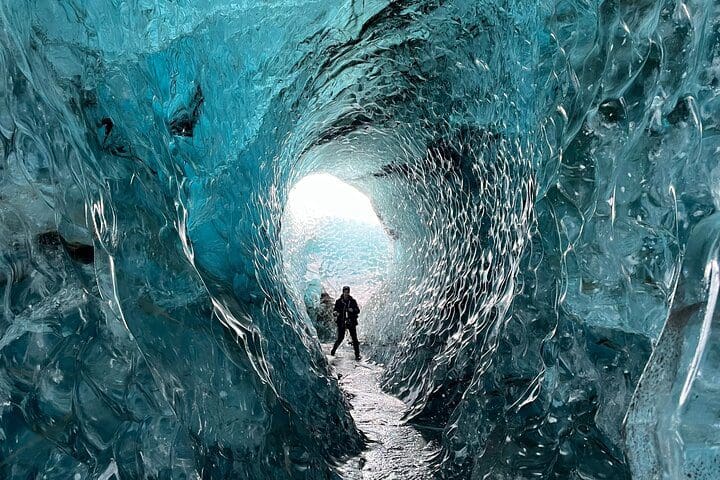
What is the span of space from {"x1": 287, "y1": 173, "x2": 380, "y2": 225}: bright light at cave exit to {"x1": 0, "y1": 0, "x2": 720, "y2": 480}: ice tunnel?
27.0 ft

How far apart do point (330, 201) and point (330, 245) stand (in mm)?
1184

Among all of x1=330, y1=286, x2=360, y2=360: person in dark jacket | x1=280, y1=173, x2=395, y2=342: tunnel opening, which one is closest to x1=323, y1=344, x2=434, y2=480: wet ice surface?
x1=330, y1=286, x2=360, y2=360: person in dark jacket

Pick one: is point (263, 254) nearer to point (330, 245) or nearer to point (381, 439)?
point (381, 439)

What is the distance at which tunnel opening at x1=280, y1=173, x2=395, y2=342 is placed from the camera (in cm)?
1176

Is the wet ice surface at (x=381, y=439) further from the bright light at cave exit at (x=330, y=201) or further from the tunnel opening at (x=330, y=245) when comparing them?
the bright light at cave exit at (x=330, y=201)

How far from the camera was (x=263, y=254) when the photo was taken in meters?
4.16

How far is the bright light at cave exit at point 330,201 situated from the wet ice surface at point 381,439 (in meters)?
6.08

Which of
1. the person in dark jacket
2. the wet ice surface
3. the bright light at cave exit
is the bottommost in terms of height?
the wet ice surface

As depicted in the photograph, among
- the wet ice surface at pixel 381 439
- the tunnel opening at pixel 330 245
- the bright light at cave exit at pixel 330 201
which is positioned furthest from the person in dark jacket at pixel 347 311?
the bright light at cave exit at pixel 330 201

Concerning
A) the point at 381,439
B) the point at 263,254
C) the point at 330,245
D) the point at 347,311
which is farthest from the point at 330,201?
the point at 381,439

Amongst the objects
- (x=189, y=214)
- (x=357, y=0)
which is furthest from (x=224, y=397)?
(x=357, y=0)

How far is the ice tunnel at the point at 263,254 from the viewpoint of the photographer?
1754mm

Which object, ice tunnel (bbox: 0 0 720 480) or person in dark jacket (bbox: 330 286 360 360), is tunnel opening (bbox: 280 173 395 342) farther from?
ice tunnel (bbox: 0 0 720 480)

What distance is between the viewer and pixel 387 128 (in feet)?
22.0
